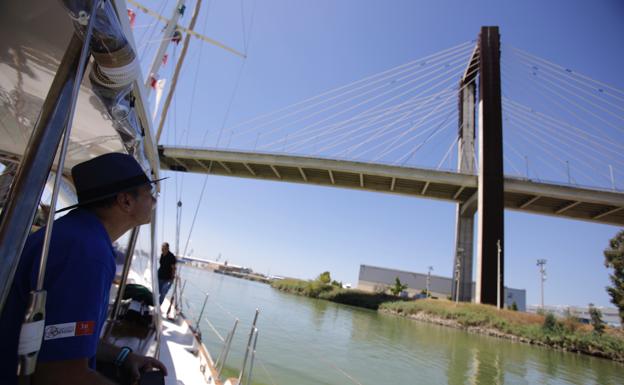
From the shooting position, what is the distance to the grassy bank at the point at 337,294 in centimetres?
2978

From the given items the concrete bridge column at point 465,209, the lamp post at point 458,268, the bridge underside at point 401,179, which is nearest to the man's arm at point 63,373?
the bridge underside at point 401,179

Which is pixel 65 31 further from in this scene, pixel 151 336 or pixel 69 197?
pixel 69 197

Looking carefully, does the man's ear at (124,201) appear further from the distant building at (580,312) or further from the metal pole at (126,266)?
the distant building at (580,312)

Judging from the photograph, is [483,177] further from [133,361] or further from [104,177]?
[104,177]

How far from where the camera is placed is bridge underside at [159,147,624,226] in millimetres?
25270

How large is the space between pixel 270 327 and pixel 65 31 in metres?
11.5

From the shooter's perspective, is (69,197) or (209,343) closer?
(69,197)

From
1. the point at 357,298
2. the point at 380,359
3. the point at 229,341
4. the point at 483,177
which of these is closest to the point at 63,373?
the point at 229,341

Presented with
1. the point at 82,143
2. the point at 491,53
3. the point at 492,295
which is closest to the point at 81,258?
the point at 82,143

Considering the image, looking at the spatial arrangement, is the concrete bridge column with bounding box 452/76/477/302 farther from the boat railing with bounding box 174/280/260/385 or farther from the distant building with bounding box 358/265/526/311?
the distant building with bounding box 358/265/526/311

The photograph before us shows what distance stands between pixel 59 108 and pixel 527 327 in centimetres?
2261

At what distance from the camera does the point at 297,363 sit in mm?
7586

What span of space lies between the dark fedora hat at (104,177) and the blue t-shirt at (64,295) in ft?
0.51

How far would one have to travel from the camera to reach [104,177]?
1.07m
